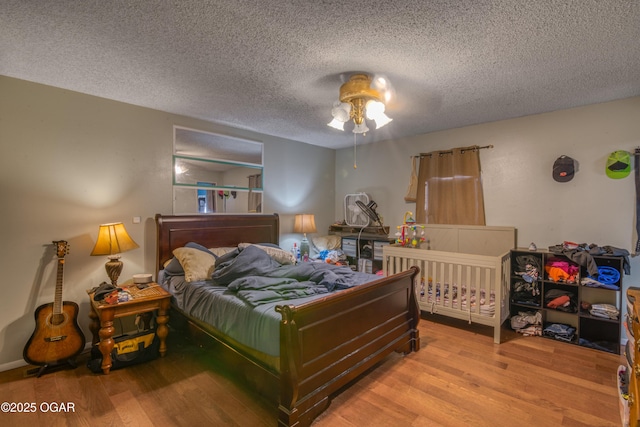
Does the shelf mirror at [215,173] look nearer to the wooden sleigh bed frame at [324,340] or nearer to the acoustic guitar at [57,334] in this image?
the wooden sleigh bed frame at [324,340]

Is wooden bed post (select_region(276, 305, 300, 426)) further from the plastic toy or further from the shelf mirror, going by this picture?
the plastic toy

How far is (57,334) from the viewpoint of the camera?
8.19 feet

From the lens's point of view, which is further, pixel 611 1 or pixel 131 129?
pixel 131 129

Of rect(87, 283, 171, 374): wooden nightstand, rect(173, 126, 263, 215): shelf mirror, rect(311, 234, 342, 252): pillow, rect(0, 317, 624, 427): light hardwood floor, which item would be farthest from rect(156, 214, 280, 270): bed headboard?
rect(0, 317, 624, 427): light hardwood floor

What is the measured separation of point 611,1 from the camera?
1555 mm

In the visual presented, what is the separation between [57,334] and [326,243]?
3364mm

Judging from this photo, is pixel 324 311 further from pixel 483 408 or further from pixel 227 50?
pixel 227 50

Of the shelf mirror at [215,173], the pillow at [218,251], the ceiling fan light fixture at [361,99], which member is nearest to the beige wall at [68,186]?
the shelf mirror at [215,173]

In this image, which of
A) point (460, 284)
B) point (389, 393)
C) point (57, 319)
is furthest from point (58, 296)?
point (460, 284)

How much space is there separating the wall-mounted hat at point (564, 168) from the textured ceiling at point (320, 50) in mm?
573

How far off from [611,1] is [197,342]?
3.68m

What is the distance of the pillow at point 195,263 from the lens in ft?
9.42

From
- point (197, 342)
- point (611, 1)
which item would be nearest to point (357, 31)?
point (611, 1)

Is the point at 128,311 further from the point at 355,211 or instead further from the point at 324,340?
the point at 355,211
